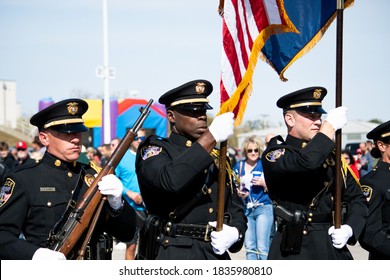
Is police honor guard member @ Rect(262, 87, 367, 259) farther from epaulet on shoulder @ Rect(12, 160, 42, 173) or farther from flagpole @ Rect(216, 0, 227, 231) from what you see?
epaulet on shoulder @ Rect(12, 160, 42, 173)

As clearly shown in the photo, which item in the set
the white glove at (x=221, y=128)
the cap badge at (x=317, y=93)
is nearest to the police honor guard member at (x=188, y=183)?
the white glove at (x=221, y=128)

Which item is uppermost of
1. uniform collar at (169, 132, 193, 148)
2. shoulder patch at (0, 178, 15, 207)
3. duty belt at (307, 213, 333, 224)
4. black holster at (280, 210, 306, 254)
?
uniform collar at (169, 132, 193, 148)

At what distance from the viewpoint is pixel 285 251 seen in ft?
18.8

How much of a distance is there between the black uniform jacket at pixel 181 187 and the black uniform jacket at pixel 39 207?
26cm

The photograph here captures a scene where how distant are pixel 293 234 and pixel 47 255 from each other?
1922mm

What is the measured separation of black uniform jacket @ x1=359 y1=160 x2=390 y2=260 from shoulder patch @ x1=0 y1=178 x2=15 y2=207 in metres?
2.75

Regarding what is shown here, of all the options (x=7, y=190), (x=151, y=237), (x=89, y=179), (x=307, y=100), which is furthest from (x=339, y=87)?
(x=7, y=190)

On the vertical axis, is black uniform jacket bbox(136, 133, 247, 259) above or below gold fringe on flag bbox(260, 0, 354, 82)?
below

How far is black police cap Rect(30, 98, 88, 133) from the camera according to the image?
512cm

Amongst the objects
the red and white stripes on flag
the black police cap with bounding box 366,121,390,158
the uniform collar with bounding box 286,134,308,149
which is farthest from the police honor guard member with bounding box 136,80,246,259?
the black police cap with bounding box 366,121,390,158

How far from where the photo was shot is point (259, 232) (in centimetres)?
1045

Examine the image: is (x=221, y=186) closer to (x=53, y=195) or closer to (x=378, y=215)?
(x=53, y=195)
